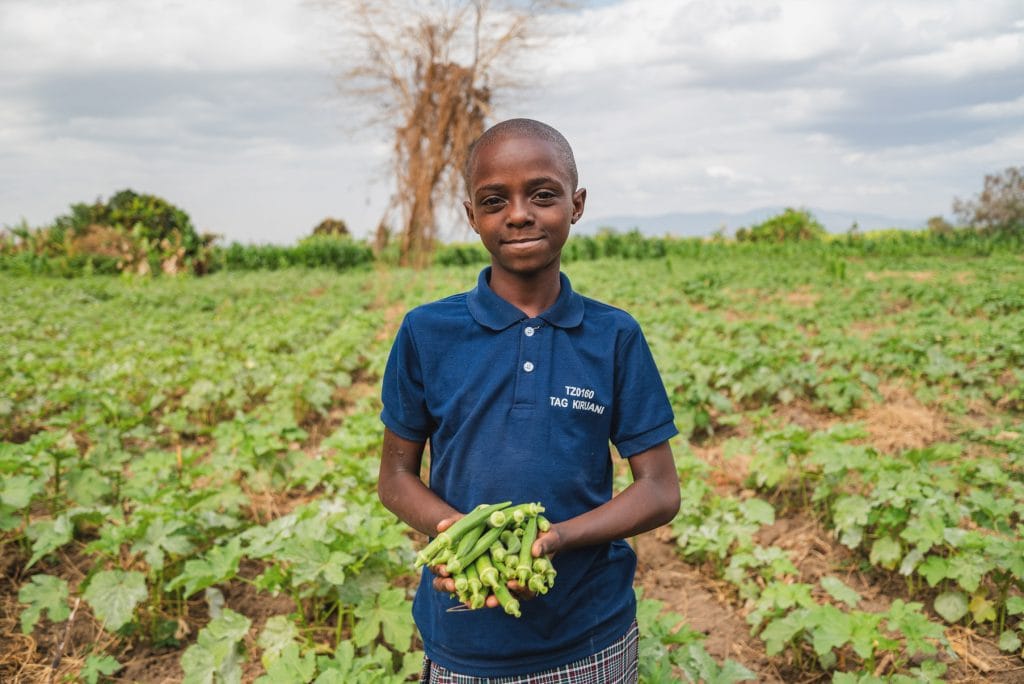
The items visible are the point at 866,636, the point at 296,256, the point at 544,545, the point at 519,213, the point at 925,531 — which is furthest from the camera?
the point at 296,256

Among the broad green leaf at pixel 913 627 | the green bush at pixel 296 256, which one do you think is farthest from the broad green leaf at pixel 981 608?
the green bush at pixel 296 256

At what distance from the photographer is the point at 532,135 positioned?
1620 millimetres

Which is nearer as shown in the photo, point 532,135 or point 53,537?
point 532,135

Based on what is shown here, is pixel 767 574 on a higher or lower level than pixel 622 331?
lower

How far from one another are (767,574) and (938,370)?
12.5ft

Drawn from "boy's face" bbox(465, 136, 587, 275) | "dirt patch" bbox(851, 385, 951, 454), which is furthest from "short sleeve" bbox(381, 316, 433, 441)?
"dirt patch" bbox(851, 385, 951, 454)

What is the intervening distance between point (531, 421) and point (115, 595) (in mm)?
2225

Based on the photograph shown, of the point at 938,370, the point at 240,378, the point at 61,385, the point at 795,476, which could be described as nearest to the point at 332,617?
the point at 795,476

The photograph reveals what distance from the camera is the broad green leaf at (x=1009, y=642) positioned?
299 centimetres

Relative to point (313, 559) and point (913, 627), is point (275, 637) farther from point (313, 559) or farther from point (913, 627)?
point (913, 627)

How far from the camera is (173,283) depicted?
67.1 feet

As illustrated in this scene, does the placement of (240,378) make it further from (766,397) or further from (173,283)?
(173,283)

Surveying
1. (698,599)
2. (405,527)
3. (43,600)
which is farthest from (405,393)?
(698,599)

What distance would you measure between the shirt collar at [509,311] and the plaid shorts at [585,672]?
0.74m
